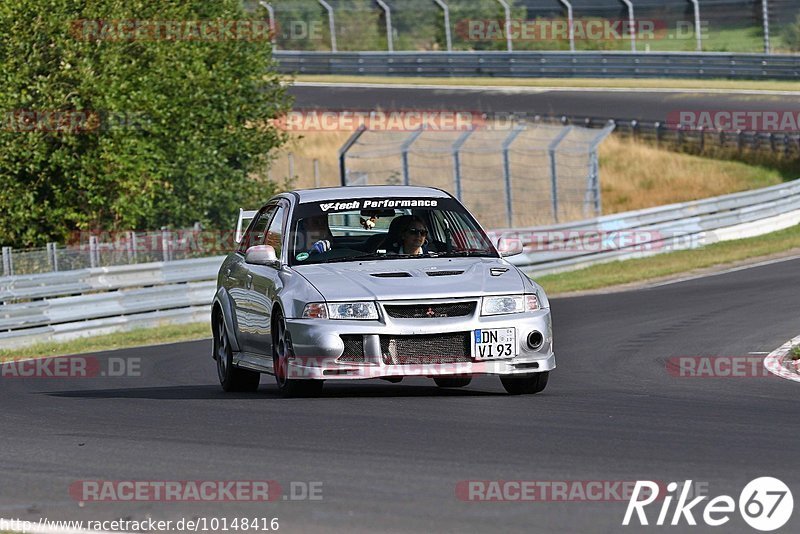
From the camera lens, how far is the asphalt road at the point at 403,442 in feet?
22.0

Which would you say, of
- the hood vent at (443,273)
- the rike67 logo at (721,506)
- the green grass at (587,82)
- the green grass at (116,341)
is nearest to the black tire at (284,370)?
the hood vent at (443,273)

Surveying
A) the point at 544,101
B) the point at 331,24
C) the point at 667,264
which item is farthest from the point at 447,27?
the point at 667,264

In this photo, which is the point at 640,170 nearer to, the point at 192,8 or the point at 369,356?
the point at 192,8

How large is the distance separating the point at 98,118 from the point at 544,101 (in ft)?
76.7

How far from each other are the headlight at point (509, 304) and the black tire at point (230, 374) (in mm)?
2544

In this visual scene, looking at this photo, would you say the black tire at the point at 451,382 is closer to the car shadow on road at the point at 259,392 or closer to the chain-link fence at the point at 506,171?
the car shadow on road at the point at 259,392

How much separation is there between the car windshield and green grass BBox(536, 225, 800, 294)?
12.5m

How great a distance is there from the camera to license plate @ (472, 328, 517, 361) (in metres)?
10.3

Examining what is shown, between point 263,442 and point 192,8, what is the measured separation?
74.0ft

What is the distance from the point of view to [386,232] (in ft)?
37.7

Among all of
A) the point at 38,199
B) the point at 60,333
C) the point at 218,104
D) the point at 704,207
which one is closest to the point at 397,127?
the point at 218,104

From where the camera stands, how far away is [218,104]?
30.4m

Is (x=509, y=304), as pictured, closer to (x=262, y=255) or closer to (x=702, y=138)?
(x=262, y=255)

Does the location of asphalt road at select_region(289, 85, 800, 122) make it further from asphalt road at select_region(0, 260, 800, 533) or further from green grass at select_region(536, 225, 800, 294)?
asphalt road at select_region(0, 260, 800, 533)
